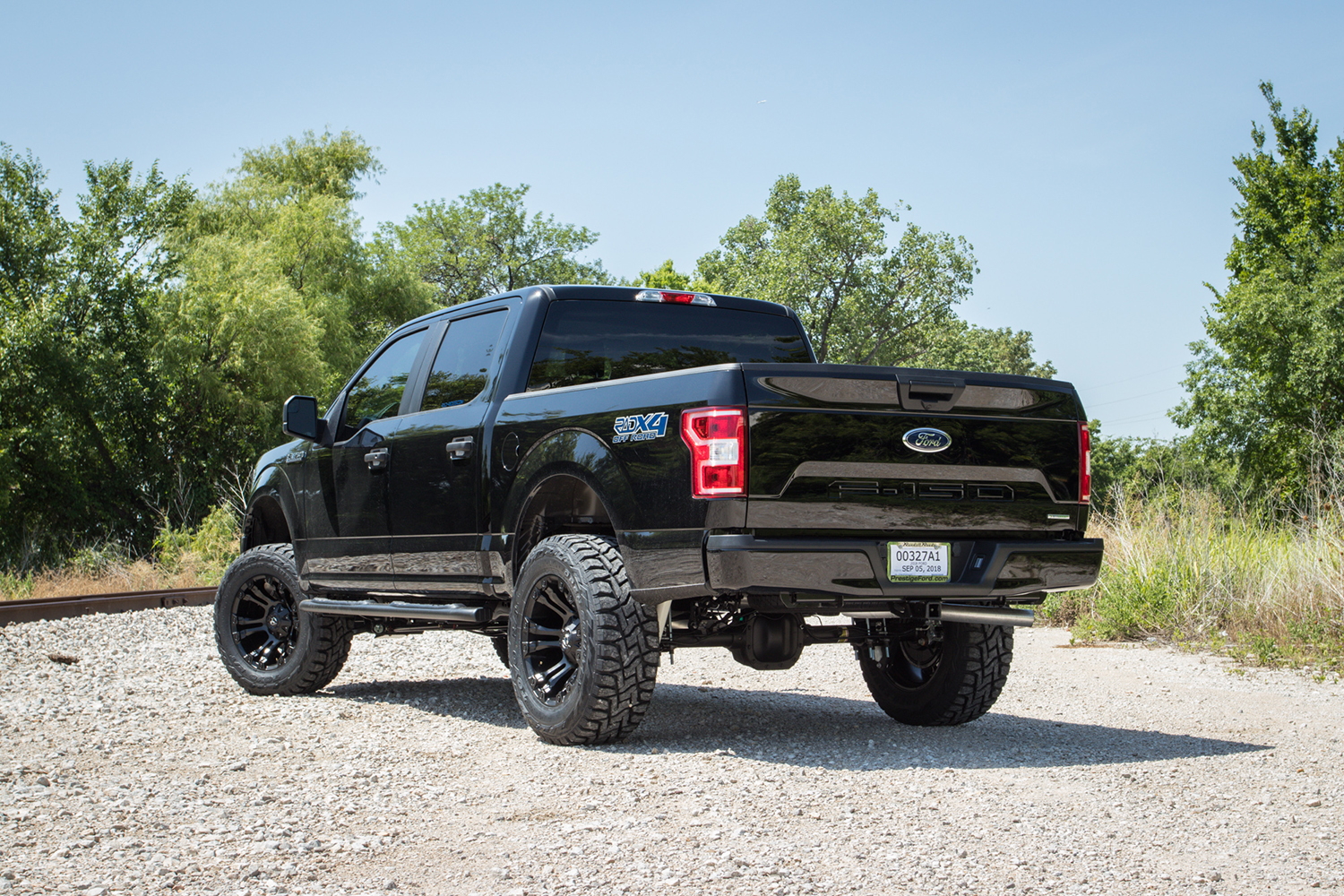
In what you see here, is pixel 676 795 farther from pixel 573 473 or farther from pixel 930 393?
pixel 930 393

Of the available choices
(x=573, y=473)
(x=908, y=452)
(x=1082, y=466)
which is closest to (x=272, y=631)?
(x=573, y=473)

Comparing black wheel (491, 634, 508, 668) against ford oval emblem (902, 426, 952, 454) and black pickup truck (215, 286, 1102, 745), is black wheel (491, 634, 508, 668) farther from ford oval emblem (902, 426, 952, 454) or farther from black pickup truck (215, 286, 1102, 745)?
ford oval emblem (902, 426, 952, 454)

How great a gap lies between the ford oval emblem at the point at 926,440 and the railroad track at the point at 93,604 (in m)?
9.56

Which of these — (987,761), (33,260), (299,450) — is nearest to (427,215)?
(33,260)

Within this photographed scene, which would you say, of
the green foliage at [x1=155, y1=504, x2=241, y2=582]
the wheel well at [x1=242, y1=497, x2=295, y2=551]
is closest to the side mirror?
the wheel well at [x1=242, y1=497, x2=295, y2=551]

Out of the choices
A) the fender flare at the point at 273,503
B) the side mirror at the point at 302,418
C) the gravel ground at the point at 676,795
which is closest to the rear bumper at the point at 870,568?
the gravel ground at the point at 676,795

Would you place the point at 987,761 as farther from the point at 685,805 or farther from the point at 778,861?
the point at 778,861

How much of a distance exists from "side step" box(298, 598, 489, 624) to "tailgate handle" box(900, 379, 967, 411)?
95.9 inches

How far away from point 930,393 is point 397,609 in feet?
10.2

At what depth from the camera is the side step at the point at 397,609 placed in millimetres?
6270

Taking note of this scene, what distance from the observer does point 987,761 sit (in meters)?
5.29

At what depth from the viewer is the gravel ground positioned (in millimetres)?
3617

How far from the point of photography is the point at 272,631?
795 cm

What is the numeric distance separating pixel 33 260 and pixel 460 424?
28.5 m
